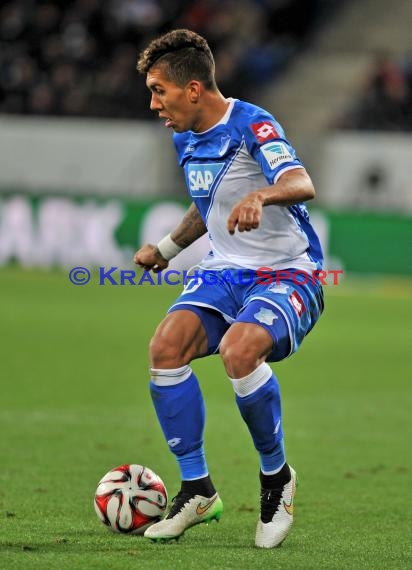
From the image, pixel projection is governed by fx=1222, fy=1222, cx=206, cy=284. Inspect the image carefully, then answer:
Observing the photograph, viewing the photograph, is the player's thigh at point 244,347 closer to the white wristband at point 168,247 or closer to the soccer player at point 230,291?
the soccer player at point 230,291

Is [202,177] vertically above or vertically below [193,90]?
below

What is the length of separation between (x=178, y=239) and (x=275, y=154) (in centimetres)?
Answer: 97

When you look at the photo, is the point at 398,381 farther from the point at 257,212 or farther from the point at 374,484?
the point at 257,212

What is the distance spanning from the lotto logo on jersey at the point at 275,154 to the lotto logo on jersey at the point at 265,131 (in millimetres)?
49

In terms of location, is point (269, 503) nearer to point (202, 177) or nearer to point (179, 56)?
point (202, 177)

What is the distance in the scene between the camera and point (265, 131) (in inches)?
211

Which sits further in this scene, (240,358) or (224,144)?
(224,144)

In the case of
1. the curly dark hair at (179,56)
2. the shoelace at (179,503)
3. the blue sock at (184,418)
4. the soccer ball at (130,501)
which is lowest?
the soccer ball at (130,501)

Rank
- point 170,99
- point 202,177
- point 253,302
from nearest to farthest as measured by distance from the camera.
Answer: point 253,302, point 170,99, point 202,177

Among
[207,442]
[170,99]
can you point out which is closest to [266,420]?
[170,99]

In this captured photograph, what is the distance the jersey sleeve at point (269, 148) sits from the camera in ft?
17.1

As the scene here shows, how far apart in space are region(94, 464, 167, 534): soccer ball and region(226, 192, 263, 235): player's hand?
1409mm

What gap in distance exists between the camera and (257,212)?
4.80m

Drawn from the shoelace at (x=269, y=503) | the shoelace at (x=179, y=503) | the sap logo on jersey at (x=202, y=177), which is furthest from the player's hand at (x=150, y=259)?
the shoelace at (x=269, y=503)
